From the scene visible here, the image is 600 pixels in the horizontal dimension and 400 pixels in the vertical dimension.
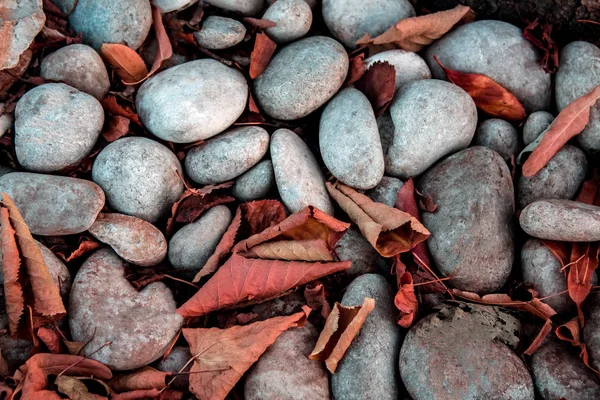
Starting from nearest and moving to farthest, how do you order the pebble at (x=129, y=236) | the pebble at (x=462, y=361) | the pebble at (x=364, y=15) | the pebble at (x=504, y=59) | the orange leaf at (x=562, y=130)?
the pebble at (x=462, y=361), the pebble at (x=129, y=236), the orange leaf at (x=562, y=130), the pebble at (x=504, y=59), the pebble at (x=364, y=15)

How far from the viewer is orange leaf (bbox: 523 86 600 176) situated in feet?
8.32

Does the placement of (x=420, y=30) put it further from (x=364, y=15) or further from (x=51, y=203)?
(x=51, y=203)

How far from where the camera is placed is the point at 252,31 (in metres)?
2.88

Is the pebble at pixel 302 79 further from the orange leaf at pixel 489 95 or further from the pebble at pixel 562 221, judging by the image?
the pebble at pixel 562 221

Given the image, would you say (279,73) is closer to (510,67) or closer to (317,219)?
(317,219)

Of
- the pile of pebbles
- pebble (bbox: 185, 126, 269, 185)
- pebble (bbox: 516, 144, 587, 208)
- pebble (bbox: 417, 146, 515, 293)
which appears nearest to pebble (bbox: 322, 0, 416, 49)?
the pile of pebbles

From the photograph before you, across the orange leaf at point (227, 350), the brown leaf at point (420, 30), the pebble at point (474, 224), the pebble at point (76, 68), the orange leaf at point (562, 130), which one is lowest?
the orange leaf at point (227, 350)

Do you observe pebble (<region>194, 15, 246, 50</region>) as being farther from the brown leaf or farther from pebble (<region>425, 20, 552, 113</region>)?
pebble (<region>425, 20, 552, 113</region>)

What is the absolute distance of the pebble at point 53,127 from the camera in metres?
2.45

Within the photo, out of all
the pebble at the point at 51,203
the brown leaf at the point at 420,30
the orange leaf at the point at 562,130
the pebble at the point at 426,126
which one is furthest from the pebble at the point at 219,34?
the orange leaf at the point at 562,130

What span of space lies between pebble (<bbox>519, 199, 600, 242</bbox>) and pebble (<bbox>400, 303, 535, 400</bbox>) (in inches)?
16.4

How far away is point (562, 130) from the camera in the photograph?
2.57 m

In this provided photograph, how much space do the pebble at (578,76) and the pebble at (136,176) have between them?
1899 mm

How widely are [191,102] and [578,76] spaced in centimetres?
184
